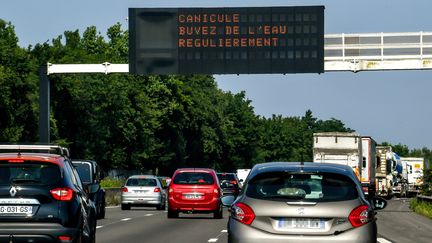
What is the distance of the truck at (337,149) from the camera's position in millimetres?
52094

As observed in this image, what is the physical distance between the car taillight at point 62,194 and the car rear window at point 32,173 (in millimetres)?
135

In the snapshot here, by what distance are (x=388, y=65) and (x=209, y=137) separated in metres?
70.5

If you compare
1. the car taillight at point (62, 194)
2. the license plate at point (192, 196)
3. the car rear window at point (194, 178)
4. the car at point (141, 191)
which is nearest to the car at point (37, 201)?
the car taillight at point (62, 194)

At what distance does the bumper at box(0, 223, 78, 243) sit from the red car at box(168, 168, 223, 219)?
20.8 meters

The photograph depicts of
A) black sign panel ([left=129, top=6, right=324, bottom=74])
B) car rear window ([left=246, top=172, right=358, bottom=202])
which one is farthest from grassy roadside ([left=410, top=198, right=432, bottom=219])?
car rear window ([left=246, top=172, right=358, bottom=202])

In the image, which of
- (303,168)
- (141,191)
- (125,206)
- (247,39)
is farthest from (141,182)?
(303,168)

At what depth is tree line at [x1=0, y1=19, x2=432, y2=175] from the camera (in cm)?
7912

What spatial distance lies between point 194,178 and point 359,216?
77.6 ft

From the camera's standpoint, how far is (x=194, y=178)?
118 feet

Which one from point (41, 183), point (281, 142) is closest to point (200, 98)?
point (281, 142)

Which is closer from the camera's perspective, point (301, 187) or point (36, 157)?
point (301, 187)

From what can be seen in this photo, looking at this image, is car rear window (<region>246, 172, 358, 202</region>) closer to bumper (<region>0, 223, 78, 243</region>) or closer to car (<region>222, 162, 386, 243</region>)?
car (<region>222, 162, 386, 243</region>)

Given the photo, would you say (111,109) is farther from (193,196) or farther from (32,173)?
(32,173)

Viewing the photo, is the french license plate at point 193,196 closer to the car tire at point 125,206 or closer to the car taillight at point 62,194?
the car tire at point 125,206
